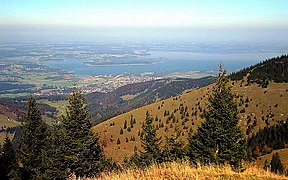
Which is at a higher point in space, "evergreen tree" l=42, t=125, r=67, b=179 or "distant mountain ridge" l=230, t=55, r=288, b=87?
"distant mountain ridge" l=230, t=55, r=288, b=87

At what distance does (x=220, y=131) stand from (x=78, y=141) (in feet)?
41.2

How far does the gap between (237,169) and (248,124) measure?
51098mm

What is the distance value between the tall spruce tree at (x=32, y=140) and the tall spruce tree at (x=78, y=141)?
11.6ft

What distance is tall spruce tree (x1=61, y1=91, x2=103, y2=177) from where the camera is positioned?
86.1 ft

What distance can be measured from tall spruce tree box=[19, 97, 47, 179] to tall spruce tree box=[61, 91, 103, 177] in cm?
353

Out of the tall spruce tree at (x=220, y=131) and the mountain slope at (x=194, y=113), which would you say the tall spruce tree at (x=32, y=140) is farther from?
the mountain slope at (x=194, y=113)

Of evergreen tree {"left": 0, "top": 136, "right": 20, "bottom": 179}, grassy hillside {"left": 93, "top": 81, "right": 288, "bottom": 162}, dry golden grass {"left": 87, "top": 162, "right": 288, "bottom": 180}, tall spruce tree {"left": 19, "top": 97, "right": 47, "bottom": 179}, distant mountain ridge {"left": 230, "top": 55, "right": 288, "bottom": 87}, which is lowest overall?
grassy hillside {"left": 93, "top": 81, "right": 288, "bottom": 162}

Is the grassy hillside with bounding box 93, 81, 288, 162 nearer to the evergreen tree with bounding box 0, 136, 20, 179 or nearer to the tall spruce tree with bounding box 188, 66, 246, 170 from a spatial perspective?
the tall spruce tree with bounding box 188, 66, 246, 170

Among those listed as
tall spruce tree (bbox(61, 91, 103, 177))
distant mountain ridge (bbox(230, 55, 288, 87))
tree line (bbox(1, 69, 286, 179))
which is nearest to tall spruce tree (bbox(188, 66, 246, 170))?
tree line (bbox(1, 69, 286, 179))

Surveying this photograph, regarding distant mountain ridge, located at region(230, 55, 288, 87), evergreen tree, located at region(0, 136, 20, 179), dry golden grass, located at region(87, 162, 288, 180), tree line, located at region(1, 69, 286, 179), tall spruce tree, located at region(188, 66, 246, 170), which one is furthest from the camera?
distant mountain ridge, located at region(230, 55, 288, 87)

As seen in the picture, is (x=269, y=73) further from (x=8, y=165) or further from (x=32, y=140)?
(x=8, y=165)

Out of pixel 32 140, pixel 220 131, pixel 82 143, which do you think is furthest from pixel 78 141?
pixel 220 131

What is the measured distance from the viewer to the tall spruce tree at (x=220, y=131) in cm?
2622

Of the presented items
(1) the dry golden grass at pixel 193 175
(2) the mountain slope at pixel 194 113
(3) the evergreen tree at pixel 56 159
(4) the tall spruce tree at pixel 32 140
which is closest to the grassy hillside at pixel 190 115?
(2) the mountain slope at pixel 194 113
